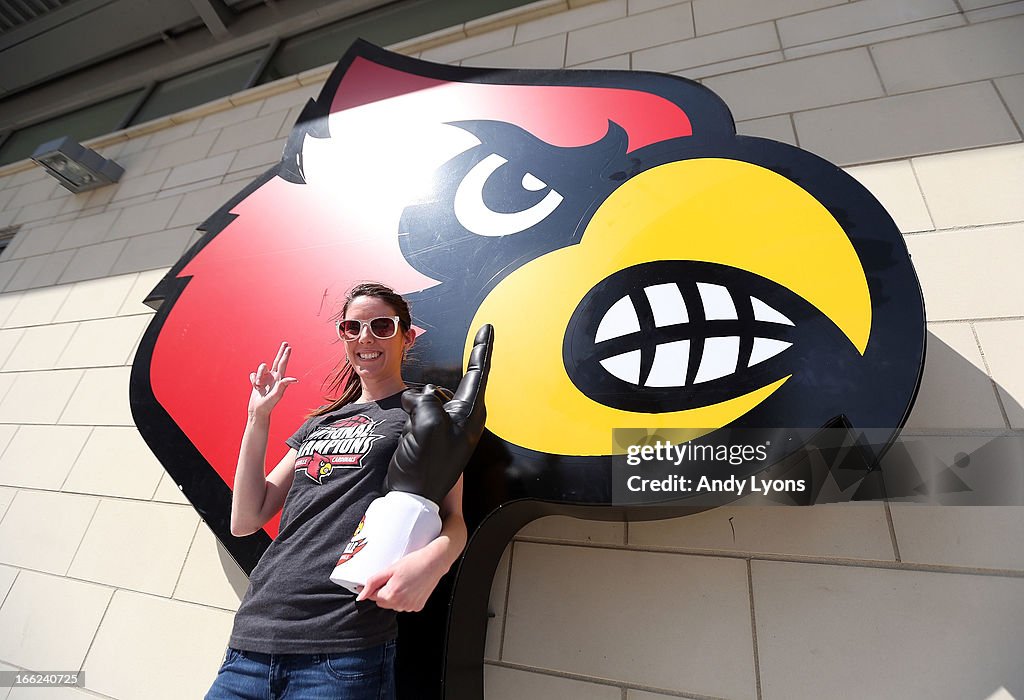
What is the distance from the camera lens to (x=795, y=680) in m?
1.02

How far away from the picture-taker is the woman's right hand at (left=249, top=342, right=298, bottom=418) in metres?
1.11

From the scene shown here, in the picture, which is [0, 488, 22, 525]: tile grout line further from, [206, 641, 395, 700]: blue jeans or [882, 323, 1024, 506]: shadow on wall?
[882, 323, 1024, 506]: shadow on wall

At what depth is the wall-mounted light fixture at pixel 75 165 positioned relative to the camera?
315 cm

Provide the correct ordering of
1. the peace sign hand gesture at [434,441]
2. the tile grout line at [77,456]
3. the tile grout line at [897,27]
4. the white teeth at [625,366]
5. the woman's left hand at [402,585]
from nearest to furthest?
the woman's left hand at [402,585] → the peace sign hand gesture at [434,441] → the white teeth at [625,366] → the tile grout line at [897,27] → the tile grout line at [77,456]

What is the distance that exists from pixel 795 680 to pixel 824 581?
204 mm

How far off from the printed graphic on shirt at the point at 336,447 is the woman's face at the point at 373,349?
103mm

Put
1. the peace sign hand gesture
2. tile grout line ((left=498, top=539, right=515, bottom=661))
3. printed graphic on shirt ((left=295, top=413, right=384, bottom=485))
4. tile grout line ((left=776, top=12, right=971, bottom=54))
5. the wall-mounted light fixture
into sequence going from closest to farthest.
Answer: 1. the peace sign hand gesture
2. printed graphic on shirt ((left=295, top=413, right=384, bottom=485))
3. tile grout line ((left=498, top=539, right=515, bottom=661))
4. tile grout line ((left=776, top=12, right=971, bottom=54))
5. the wall-mounted light fixture

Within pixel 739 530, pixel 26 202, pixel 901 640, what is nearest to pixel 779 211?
pixel 739 530

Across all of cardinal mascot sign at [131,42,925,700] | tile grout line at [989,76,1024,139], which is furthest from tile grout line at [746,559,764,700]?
tile grout line at [989,76,1024,139]

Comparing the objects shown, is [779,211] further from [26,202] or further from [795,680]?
[26,202]

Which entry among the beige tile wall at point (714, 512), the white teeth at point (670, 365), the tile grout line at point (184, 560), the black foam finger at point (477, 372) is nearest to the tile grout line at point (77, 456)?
the beige tile wall at point (714, 512)

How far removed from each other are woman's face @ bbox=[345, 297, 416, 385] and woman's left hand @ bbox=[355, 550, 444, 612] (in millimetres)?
440

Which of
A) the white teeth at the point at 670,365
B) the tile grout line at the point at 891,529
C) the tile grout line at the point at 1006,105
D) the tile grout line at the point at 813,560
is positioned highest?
the tile grout line at the point at 1006,105

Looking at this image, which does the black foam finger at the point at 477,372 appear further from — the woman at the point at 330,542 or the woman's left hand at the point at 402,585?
the woman's left hand at the point at 402,585
